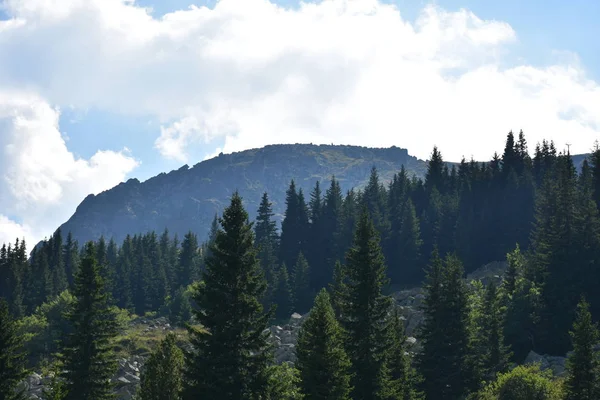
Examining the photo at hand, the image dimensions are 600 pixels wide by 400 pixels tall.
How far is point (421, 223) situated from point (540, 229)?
39470mm

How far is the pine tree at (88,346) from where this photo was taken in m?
38.2

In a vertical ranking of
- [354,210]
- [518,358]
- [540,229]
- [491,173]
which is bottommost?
[518,358]

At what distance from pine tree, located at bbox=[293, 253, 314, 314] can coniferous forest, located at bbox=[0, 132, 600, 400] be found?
0.26 metres

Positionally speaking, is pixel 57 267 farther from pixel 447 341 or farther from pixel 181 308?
pixel 447 341

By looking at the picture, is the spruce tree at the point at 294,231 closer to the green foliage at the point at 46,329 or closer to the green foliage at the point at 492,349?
the green foliage at the point at 46,329

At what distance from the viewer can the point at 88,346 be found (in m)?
39.1

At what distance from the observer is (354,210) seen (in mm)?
110062

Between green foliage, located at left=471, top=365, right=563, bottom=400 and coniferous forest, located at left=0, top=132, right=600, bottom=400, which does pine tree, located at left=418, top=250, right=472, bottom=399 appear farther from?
green foliage, located at left=471, top=365, right=563, bottom=400

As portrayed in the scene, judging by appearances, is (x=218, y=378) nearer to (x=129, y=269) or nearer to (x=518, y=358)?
(x=518, y=358)

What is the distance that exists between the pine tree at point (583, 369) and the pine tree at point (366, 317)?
40.8ft

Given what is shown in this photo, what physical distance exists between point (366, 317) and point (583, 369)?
14783mm

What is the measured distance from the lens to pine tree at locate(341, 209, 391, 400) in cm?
3716

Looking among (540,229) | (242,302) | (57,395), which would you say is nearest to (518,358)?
(540,229)

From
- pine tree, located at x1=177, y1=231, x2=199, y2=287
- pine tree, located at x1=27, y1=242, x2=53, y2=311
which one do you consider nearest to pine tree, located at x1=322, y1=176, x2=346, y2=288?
pine tree, located at x1=177, y1=231, x2=199, y2=287
